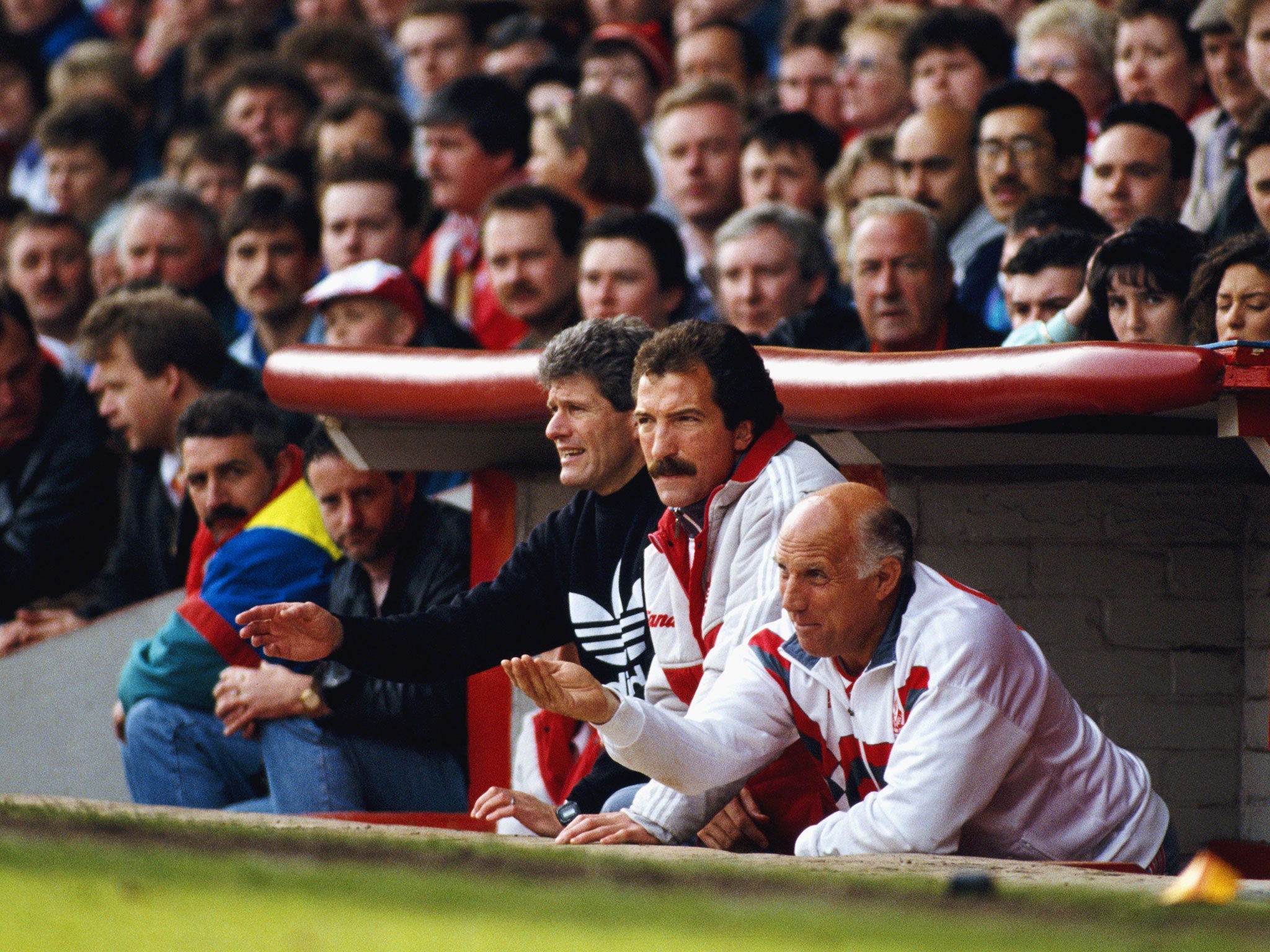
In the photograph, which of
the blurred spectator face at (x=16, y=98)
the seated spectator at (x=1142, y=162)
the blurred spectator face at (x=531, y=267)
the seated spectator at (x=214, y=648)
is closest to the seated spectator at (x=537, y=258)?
the blurred spectator face at (x=531, y=267)

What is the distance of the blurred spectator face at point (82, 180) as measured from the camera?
9461 mm

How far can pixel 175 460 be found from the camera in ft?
21.3

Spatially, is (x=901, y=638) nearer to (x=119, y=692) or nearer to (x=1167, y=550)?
(x=1167, y=550)

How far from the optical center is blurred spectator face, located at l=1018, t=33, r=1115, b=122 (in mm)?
6688

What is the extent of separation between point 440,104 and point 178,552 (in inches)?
89.4

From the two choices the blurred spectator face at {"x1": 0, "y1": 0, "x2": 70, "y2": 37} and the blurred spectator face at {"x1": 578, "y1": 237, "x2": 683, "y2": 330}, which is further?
the blurred spectator face at {"x1": 0, "y1": 0, "x2": 70, "y2": 37}

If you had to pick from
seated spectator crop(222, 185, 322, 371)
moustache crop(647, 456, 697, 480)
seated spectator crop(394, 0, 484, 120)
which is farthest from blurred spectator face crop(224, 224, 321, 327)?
moustache crop(647, 456, 697, 480)

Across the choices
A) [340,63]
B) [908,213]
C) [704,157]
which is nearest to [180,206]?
[340,63]

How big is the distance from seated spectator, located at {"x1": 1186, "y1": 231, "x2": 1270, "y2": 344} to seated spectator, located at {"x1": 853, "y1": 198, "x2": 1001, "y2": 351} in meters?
0.99

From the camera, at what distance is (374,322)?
21.3ft

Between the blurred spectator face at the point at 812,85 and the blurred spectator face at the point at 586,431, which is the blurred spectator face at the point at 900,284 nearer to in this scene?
the blurred spectator face at the point at 586,431

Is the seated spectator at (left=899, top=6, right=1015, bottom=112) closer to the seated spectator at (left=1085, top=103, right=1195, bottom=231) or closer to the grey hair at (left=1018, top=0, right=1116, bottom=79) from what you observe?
the grey hair at (left=1018, top=0, right=1116, bottom=79)

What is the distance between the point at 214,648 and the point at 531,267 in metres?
1.83

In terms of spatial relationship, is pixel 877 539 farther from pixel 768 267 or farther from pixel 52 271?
pixel 52 271
